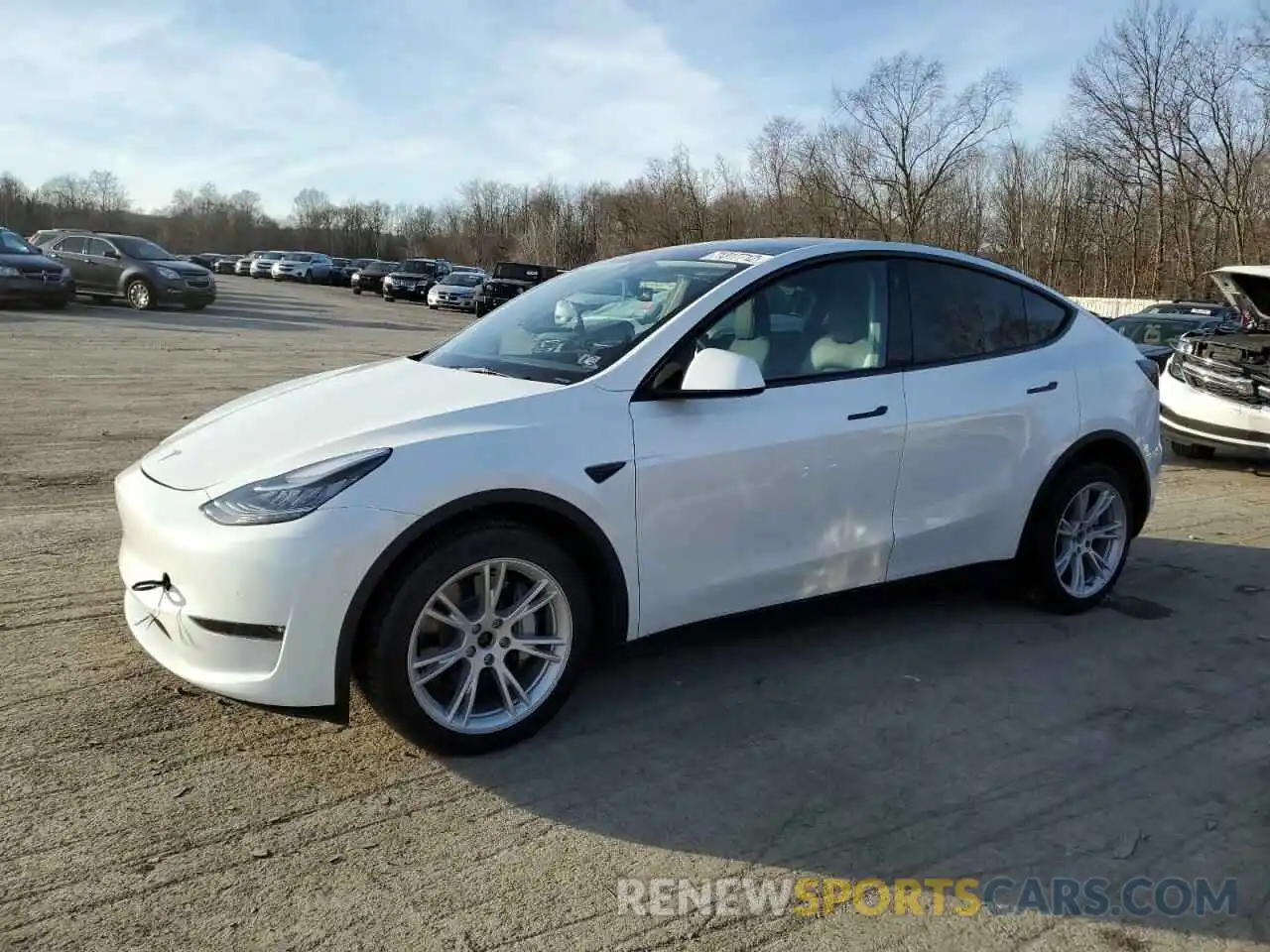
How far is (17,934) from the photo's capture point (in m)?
2.38

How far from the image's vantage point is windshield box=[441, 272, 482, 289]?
37344mm

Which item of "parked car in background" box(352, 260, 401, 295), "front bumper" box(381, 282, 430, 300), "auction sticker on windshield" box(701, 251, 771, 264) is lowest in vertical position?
"auction sticker on windshield" box(701, 251, 771, 264)

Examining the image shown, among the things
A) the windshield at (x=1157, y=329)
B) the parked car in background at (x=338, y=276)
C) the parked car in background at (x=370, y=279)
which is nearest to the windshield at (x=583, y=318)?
the windshield at (x=1157, y=329)

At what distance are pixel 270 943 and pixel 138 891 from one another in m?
0.42

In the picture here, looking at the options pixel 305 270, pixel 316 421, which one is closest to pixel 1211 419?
pixel 316 421

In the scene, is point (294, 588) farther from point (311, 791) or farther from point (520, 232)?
point (520, 232)

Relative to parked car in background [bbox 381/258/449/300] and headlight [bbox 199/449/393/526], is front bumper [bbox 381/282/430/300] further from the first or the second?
headlight [bbox 199/449/393/526]

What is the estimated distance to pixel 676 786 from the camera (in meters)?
3.21

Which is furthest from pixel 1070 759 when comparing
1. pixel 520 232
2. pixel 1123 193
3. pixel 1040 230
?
pixel 520 232

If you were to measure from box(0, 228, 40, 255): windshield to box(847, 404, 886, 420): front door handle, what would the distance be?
22.0 meters

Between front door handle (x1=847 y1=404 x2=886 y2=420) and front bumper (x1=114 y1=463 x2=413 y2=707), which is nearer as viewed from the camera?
front bumper (x1=114 y1=463 x2=413 y2=707)

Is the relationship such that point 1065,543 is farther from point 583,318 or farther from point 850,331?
point 583,318

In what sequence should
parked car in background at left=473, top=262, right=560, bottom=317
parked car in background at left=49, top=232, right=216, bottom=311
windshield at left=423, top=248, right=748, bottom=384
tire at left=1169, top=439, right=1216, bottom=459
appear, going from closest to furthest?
windshield at left=423, top=248, right=748, bottom=384
tire at left=1169, top=439, right=1216, bottom=459
parked car in background at left=49, top=232, right=216, bottom=311
parked car in background at left=473, top=262, right=560, bottom=317

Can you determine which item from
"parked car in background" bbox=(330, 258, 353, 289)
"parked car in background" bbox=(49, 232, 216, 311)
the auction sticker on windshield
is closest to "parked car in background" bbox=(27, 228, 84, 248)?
"parked car in background" bbox=(49, 232, 216, 311)
